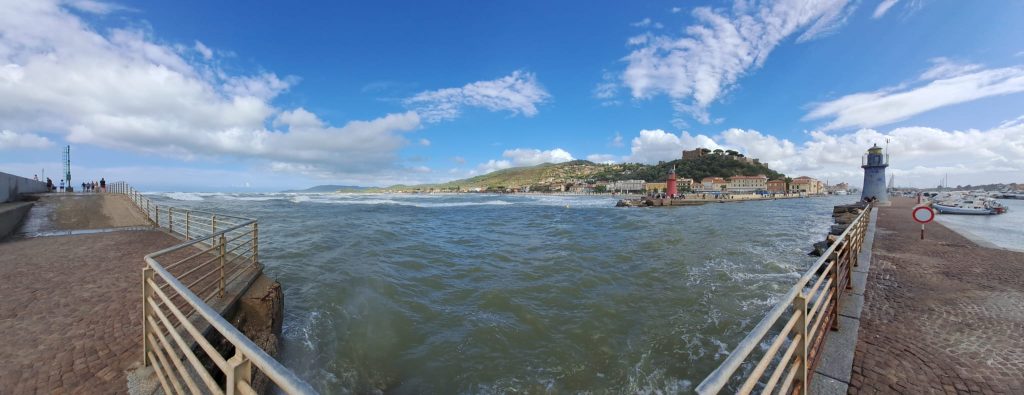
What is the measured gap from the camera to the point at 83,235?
34.8 feet

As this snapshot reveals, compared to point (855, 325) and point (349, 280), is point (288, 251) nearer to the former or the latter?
point (349, 280)

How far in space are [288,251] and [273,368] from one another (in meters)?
12.6

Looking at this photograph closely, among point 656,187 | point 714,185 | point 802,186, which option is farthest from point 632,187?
point 802,186

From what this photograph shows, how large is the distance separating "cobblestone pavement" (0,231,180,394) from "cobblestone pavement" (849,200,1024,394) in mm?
6689

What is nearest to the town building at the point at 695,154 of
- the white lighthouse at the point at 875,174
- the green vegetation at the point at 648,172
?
the green vegetation at the point at 648,172

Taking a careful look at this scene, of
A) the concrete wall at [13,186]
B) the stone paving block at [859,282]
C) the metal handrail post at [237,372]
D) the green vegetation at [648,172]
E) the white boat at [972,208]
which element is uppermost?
the green vegetation at [648,172]

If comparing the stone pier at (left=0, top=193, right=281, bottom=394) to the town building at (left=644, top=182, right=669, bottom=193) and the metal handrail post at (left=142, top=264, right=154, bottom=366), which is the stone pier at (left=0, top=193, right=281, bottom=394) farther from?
the town building at (left=644, top=182, right=669, bottom=193)

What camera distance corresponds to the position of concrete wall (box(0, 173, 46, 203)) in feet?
61.8

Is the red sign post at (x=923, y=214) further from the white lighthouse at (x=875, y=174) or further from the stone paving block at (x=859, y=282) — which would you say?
the white lighthouse at (x=875, y=174)

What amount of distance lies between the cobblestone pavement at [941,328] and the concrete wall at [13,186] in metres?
33.1

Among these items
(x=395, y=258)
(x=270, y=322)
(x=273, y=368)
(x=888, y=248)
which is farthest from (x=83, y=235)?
(x=888, y=248)

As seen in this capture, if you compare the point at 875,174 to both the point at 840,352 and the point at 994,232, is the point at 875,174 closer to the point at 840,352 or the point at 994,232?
the point at 994,232

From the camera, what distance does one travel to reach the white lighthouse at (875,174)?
105ft

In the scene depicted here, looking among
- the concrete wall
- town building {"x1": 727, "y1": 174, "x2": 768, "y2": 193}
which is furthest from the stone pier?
town building {"x1": 727, "y1": 174, "x2": 768, "y2": 193}
